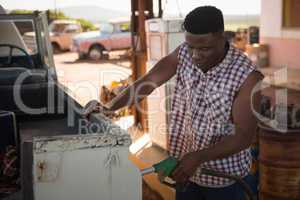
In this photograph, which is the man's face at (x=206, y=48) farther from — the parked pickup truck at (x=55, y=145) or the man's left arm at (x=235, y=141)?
the parked pickup truck at (x=55, y=145)

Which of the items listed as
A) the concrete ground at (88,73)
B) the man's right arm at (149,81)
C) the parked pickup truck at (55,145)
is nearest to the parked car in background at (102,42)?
the concrete ground at (88,73)

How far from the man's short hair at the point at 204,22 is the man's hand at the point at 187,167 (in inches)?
23.7

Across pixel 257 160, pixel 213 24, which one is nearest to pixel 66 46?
pixel 257 160

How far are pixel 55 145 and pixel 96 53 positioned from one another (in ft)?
68.0

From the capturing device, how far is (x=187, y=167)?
7.49 ft

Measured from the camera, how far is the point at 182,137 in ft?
8.85

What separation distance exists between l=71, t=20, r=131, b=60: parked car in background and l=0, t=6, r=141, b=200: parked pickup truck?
17821 mm

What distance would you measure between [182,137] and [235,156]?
33cm

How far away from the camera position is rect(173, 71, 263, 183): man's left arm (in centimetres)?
229

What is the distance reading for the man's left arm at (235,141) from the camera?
229 centimetres

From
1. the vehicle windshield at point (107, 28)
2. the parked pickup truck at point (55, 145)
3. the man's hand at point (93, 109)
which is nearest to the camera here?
the parked pickup truck at point (55, 145)

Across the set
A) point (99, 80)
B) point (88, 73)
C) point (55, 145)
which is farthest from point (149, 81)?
point (88, 73)

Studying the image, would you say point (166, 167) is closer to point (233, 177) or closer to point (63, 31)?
point (233, 177)

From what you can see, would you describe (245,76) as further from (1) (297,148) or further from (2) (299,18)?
(2) (299,18)
